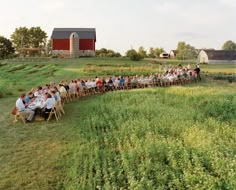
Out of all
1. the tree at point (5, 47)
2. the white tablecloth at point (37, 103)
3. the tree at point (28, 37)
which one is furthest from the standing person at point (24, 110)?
the tree at point (28, 37)

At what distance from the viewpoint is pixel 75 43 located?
227ft

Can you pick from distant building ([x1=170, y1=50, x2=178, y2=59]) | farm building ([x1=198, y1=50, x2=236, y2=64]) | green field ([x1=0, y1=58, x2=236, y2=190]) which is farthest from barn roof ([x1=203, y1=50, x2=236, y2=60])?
green field ([x1=0, y1=58, x2=236, y2=190])

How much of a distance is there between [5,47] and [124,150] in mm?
76384

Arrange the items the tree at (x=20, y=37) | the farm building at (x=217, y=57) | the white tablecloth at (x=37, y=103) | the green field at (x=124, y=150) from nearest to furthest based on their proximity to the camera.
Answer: the green field at (x=124, y=150), the white tablecloth at (x=37, y=103), the farm building at (x=217, y=57), the tree at (x=20, y=37)

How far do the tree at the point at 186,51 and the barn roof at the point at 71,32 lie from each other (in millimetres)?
28238

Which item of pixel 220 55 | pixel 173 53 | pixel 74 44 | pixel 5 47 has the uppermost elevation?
pixel 74 44

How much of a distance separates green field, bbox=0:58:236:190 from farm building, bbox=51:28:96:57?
5394 cm

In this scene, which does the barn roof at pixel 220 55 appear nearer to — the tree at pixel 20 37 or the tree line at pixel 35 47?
the tree line at pixel 35 47

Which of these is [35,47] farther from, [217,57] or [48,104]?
[48,104]

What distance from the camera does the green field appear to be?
768 centimetres

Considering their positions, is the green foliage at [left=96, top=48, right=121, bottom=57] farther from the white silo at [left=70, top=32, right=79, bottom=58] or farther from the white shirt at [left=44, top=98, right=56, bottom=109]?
the white shirt at [left=44, top=98, right=56, bottom=109]

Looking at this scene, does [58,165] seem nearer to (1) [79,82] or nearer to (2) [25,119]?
(2) [25,119]

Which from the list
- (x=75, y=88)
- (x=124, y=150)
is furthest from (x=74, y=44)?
(x=124, y=150)

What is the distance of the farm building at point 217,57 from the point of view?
79100 millimetres
